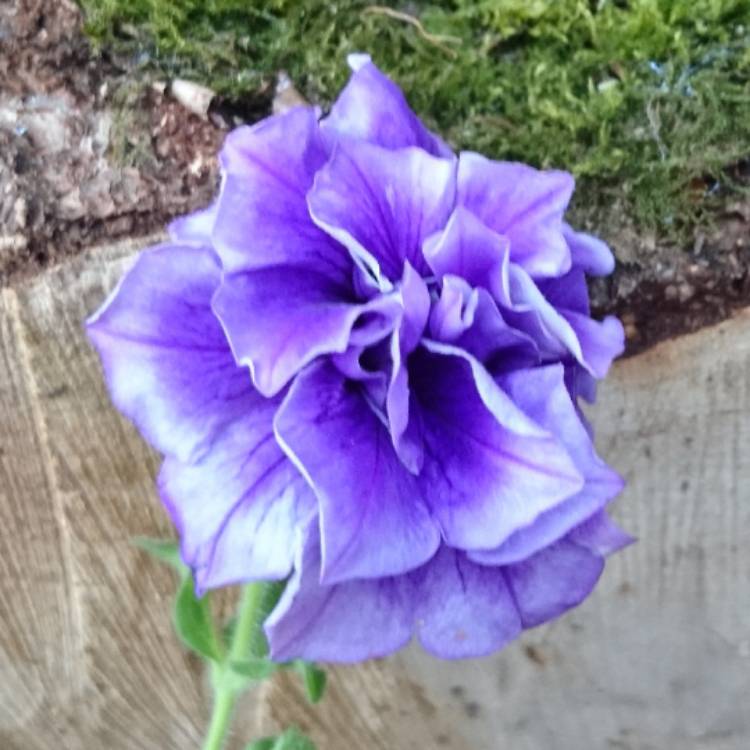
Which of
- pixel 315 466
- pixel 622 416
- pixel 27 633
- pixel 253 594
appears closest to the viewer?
pixel 315 466

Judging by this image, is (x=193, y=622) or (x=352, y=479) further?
(x=193, y=622)

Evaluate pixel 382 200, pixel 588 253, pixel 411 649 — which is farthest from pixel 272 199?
pixel 411 649

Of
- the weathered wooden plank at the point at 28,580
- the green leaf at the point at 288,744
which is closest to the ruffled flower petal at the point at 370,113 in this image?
the weathered wooden plank at the point at 28,580

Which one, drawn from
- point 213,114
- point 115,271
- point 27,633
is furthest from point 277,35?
point 27,633

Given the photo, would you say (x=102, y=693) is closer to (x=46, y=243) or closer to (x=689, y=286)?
(x=46, y=243)

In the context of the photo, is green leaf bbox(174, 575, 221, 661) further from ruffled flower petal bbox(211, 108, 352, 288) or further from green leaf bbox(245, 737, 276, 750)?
ruffled flower petal bbox(211, 108, 352, 288)

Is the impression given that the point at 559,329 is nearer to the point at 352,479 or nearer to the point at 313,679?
the point at 352,479
